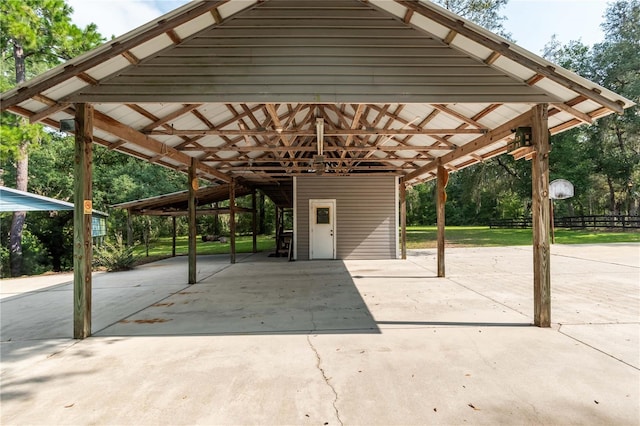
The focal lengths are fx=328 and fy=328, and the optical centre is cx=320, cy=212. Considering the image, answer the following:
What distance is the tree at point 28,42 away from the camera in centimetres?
1291

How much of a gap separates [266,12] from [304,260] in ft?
26.8

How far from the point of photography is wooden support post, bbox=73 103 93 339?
3.77 meters

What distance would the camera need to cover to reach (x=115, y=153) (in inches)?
746

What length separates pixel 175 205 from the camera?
13062mm

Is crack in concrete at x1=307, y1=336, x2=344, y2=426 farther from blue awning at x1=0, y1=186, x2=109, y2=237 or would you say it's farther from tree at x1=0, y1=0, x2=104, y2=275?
tree at x1=0, y1=0, x2=104, y2=275

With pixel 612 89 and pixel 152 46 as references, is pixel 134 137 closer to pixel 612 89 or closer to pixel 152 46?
pixel 152 46

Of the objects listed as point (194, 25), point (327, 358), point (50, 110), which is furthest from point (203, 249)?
point (327, 358)

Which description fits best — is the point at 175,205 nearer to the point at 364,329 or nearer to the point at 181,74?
the point at 181,74

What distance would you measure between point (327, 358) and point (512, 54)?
380 centimetres

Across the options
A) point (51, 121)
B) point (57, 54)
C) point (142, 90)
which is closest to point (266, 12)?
point (142, 90)

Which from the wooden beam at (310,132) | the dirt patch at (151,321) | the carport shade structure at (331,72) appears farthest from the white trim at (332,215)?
the carport shade structure at (331,72)

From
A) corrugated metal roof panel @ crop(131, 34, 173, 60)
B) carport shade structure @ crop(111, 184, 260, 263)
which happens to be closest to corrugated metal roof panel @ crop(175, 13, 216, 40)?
corrugated metal roof panel @ crop(131, 34, 173, 60)

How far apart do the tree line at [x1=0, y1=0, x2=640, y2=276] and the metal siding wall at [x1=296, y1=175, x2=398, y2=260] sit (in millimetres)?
10957

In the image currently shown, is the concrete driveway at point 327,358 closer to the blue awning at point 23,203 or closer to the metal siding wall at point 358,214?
the blue awning at point 23,203
